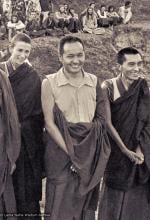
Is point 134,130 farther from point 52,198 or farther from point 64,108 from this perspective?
point 52,198

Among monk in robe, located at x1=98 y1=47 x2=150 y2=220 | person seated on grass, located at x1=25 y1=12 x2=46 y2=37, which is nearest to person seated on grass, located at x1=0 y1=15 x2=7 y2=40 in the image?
person seated on grass, located at x1=25 y1=12 x2=46 y2=37

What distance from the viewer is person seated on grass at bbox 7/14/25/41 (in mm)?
11461

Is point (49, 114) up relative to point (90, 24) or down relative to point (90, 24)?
up

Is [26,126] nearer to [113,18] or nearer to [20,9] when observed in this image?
[20,9]

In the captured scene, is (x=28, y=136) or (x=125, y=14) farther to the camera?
(x=125, y=14)

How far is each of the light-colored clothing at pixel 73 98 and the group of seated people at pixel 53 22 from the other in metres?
8.46

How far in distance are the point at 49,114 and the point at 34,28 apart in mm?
9186

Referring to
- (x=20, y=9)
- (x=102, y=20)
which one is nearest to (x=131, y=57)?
(x=20, y=9)

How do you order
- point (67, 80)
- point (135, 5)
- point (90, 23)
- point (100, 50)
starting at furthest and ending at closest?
point (135, 5) → point (90, 23) → point (100, 50) → point (67, 80)

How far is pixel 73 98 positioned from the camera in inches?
129

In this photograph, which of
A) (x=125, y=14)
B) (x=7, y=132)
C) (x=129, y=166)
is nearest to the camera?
(x=7, y=132)

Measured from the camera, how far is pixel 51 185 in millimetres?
3348

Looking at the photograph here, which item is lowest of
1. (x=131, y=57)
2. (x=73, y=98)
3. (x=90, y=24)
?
(x=90, y=24)

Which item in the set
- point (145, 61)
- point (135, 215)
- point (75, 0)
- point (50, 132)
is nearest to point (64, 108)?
point (50, 132)
